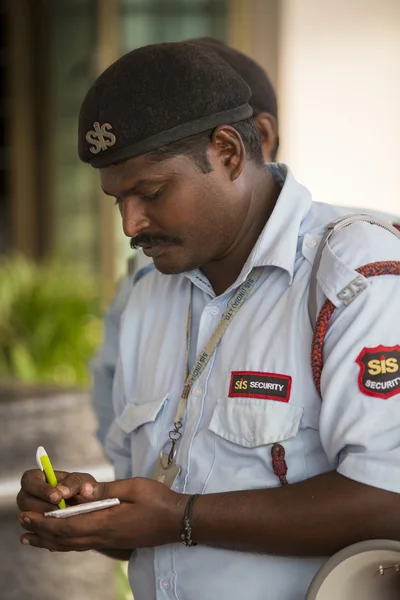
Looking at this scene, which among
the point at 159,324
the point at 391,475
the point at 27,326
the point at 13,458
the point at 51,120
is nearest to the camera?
the point at 391,475

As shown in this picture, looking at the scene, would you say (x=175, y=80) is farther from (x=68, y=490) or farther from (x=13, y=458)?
(x=13, y=458)

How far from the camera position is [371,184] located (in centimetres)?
659

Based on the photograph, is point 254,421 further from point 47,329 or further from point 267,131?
point 47,329

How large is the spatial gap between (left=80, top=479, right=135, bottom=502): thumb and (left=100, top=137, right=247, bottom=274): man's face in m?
0.41

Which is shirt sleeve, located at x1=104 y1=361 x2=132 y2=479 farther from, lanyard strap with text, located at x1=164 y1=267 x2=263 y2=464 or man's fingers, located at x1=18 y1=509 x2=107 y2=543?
man's fingers, located at x1=18 y1=509 x2=107 y2=543

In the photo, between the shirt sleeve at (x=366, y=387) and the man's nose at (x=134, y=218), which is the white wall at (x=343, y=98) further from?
the shirt sleeve at (x=366, y=387)

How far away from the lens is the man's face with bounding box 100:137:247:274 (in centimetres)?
176

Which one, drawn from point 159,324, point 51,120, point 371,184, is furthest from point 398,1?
point 159,324

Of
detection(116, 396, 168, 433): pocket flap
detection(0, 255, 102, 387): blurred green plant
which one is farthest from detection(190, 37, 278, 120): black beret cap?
detection(0, 255, 102, 387): blurred green plant

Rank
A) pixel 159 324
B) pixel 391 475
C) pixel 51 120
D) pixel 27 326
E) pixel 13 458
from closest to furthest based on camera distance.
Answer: pixel 391 475 → pixel 159 324 → pixel 13 458 → pixel 27 326 → pixel 51 120

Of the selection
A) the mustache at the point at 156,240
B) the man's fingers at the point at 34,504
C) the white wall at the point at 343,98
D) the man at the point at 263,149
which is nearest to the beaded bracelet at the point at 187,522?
the man's fingers at the point at 34,504

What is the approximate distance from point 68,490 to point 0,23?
8335 mm

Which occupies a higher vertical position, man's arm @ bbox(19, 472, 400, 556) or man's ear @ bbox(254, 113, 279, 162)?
man's ear @ bbox(254, 113, 279, 162)

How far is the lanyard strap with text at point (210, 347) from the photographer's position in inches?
A: 71.6
